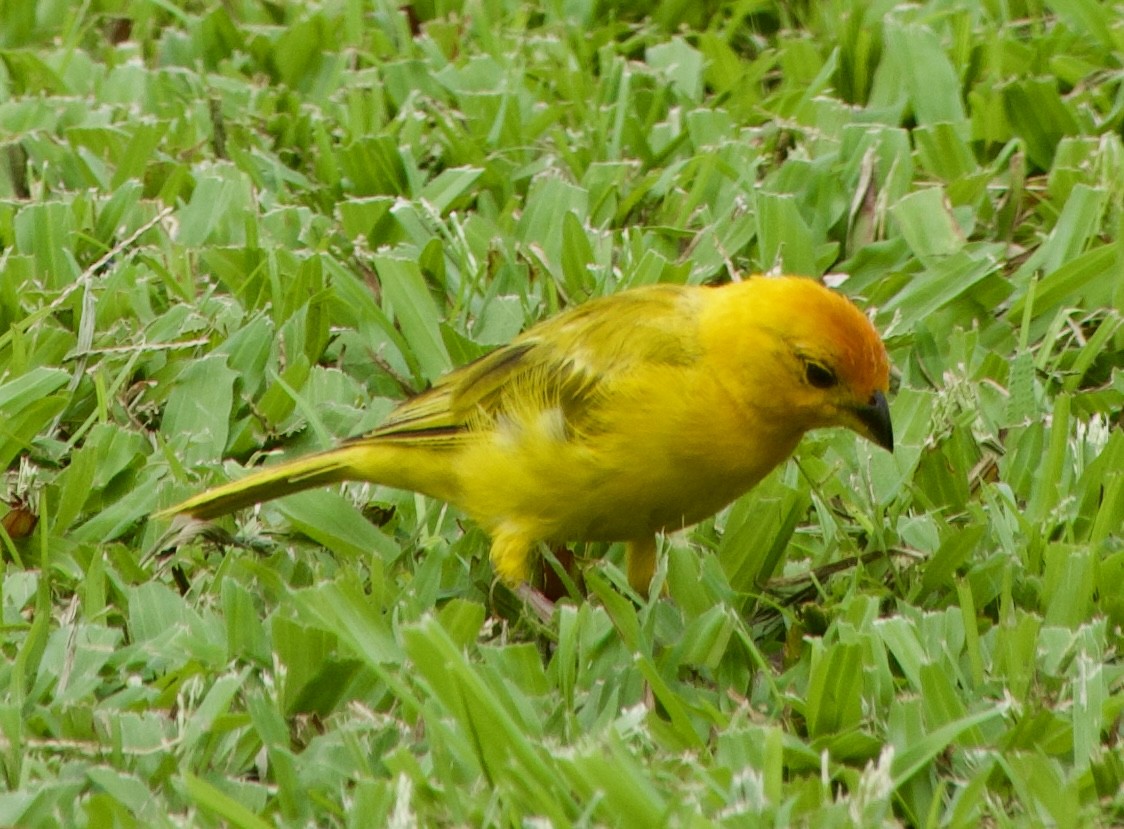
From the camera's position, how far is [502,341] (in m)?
5.03

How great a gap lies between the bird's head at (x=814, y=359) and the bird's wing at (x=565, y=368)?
19 cm

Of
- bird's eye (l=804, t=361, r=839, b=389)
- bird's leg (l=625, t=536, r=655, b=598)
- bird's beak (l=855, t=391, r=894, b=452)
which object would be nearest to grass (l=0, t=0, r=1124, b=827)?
bird's leg (l=625, t=536, r=655, b=598)

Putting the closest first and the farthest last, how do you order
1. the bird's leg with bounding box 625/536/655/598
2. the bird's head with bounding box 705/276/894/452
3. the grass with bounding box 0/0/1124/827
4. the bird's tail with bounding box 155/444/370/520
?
the grass with bounding box 0/0/1124/827 → the bird's head with bounding box 705/276/894/452 → the bird's tail with bounding box 155/444/370/520 → the bird's leg with bounding box 625/536/655/598

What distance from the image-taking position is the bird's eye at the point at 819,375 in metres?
3.93

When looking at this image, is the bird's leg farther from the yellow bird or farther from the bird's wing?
the bird's wing

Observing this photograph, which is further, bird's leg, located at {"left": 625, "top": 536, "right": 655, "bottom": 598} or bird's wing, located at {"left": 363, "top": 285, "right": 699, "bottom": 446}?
bird's leg, located at {"left": 625, "top": 536, "right": 655, "bottom": 598}

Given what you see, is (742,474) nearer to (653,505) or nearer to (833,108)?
(653,505)

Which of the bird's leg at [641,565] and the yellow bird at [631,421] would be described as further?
the bird's leg at [641,565]

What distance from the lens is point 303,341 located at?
4922mm

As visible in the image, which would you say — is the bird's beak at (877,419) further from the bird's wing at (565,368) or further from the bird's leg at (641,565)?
the bird's leg at (641,565)

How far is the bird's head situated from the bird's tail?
94 cm

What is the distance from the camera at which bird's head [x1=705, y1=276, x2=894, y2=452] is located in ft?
12.8

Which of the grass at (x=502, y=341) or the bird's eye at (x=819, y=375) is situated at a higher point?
the bird's eye at (x=819, y=375)

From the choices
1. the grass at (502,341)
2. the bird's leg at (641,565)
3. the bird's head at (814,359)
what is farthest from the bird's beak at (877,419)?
the bird's leg at (641,565)
